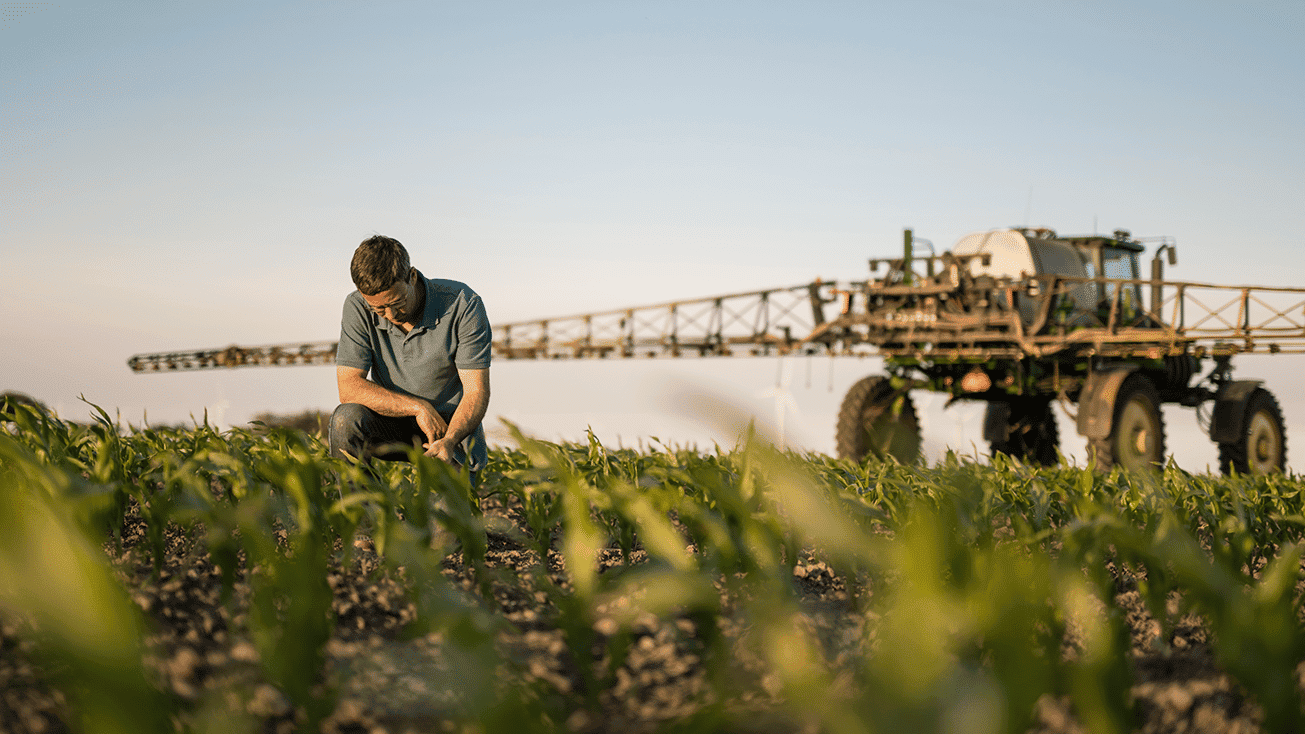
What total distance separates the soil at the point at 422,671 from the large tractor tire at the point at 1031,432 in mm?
10234

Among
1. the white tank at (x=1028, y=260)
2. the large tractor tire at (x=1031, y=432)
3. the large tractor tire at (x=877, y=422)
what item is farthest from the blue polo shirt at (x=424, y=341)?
the large tractor tire at (x=1031, y=432)

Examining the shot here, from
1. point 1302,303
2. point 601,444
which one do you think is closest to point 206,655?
point 601,444

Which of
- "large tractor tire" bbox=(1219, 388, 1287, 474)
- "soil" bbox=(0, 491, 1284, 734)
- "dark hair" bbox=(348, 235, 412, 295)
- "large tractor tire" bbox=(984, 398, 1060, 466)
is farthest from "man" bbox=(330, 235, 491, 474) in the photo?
"large tractor tire" bbox=(1219, 388, 1287, 474)

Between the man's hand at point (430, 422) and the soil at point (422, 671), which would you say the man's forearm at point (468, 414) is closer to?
the man's hand at point (430, 422)

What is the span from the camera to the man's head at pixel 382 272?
3750mm

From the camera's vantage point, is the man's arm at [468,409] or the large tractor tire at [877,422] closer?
the man's arm at [468,409]

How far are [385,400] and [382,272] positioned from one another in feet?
2.19

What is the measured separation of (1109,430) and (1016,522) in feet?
24.0

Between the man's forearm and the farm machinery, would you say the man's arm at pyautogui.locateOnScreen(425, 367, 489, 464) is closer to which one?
the man's forearm

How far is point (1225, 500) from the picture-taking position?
14.2 ft

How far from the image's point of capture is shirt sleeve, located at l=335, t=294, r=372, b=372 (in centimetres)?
430

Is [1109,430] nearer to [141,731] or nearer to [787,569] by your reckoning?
[787,569]

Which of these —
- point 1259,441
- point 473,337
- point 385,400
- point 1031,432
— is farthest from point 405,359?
point 1259,441

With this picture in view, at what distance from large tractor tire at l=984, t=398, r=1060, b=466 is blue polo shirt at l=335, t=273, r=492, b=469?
9360 millimetres
